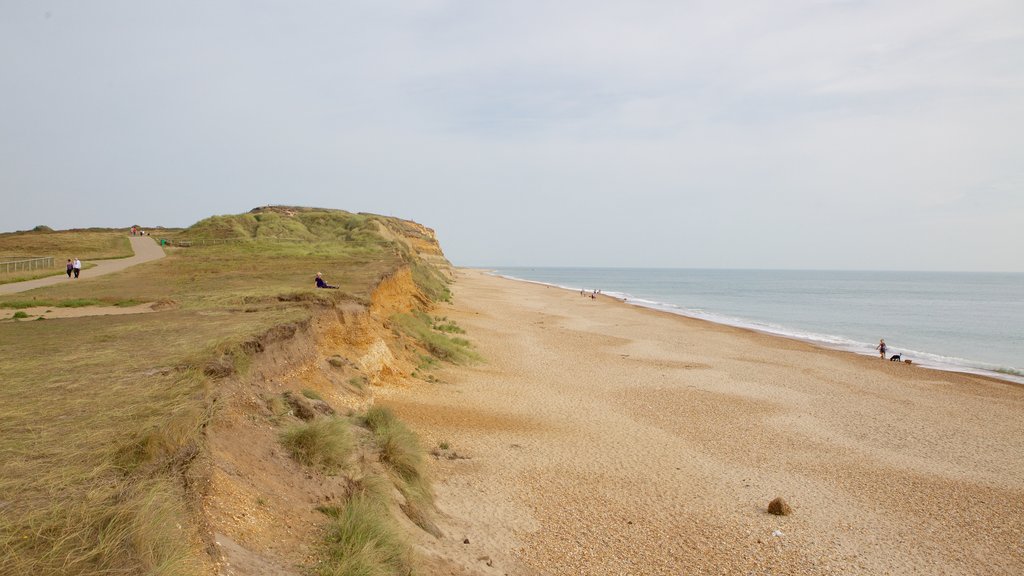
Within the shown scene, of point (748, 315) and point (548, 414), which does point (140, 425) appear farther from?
point (748, 315)

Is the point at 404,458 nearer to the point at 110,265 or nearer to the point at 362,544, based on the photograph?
the point at 362,544

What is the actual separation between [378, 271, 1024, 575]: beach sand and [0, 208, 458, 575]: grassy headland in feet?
8.30

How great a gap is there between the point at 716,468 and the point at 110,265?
33.9 m

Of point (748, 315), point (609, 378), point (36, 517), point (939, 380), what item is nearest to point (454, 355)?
point (609, 378)

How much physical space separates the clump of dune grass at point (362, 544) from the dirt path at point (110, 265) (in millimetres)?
20795

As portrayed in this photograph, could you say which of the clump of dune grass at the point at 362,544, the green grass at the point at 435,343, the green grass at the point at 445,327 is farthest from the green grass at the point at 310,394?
the green grass at the point at 445,327

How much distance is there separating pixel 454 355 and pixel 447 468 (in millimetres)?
10214

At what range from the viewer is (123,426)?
18.7 ft

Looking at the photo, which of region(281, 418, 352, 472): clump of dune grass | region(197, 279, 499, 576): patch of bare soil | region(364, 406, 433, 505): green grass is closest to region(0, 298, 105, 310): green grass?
region(197, 279, 499, 576): patch of bare soil

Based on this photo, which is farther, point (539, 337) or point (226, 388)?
point (539, 337)

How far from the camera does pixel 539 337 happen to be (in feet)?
99.1

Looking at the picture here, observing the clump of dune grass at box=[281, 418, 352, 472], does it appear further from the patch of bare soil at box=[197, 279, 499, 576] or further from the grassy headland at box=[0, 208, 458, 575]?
the patch of bare soil at box=[197, 279, 499, 576]

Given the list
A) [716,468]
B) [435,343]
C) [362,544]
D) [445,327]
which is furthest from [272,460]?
[445,327]

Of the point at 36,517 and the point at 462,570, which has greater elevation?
the point at 36,517
